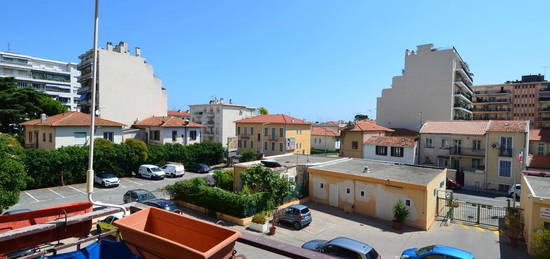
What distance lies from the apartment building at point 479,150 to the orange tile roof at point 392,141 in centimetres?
220

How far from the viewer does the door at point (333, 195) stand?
81.3 feet

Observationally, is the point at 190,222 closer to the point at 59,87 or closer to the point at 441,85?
the point at 441,85

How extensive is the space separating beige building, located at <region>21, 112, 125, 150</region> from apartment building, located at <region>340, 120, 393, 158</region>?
102 ft

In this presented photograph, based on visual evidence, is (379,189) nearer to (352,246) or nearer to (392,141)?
(352,246)

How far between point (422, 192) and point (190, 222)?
2061cm

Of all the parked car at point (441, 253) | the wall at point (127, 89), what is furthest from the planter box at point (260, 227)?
the wall at point (127, 89)

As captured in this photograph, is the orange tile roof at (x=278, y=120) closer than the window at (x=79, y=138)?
No

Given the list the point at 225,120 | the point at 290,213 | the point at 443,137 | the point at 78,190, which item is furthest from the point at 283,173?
the point at 225,120

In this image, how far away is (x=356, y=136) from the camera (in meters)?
45.8

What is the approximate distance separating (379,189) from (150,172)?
979 inches

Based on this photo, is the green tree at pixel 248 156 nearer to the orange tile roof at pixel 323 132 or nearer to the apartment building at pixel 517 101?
the orange tile roof at pixel 323 132

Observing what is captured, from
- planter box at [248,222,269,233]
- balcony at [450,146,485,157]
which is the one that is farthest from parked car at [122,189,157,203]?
balcony at [450,146,485,157]

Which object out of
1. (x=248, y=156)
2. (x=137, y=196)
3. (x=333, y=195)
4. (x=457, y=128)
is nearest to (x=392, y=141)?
(x=457, y=128)

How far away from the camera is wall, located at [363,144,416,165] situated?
130 ft
